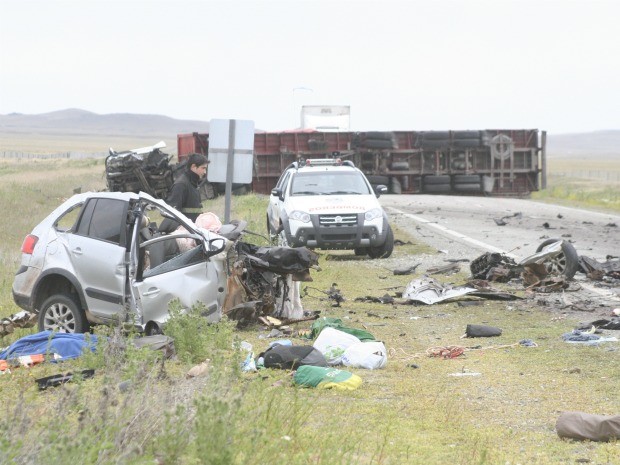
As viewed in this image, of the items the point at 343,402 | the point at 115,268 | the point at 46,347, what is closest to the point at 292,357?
the point at 343,402

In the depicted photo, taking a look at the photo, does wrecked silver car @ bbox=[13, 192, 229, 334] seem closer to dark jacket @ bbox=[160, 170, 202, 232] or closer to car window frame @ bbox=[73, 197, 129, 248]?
car window frame @ bbox=[73, 197, 129, 248]

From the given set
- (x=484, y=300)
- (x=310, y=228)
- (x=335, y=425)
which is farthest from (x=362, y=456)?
(x=310, y=228)

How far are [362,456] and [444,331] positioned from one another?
6.20 meters

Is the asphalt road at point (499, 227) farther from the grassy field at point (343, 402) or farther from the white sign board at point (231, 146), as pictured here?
the grassy field at point (343, 402)

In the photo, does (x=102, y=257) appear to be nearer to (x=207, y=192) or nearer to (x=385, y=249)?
(x=385, y=249)

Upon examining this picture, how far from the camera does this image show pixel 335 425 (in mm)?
7078

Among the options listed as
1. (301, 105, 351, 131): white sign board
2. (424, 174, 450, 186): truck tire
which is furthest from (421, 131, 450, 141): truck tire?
(301, 105, 351, 131): white sign board

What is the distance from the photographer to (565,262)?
53.4 ft

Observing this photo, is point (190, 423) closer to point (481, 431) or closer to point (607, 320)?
point (481, 431)

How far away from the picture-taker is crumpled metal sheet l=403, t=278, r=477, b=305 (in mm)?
14812

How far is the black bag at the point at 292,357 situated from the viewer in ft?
31.1

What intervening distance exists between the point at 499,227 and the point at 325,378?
1971 cm

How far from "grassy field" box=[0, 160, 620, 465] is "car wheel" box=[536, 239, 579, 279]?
66.1 inches

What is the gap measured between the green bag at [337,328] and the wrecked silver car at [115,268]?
3.40ft
